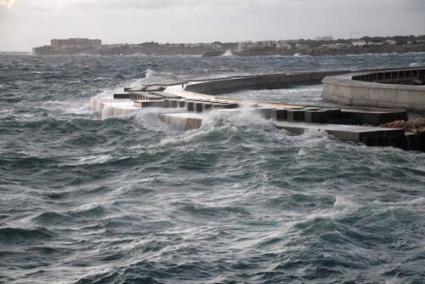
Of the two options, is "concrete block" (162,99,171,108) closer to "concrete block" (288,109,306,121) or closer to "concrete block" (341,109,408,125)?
"concrete block" (288,109,306,121)

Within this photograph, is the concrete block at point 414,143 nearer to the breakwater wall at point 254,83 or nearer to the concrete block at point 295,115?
the concrete block at point 295,115

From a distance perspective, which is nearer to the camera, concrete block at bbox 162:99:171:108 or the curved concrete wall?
the curved concrete wall

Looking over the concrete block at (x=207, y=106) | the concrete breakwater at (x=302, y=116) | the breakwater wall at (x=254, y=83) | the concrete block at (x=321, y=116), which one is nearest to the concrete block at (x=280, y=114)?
the concrete breakwater at (x=302, y=116)

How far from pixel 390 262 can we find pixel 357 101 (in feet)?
68.6

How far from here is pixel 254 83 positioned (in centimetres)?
4972

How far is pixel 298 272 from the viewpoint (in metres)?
9.80

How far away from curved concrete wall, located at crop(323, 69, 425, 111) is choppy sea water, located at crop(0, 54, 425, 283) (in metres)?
7.00

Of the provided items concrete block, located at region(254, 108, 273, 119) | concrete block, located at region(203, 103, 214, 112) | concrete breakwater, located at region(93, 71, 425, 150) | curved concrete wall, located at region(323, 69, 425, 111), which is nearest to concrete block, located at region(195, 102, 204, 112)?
concrete breakwater, located at region(93, 71, 425, 150)

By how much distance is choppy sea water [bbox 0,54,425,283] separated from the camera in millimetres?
10030

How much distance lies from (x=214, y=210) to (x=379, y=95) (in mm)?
16798

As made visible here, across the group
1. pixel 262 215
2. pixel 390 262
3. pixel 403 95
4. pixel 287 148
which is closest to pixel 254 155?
pixel 287 148

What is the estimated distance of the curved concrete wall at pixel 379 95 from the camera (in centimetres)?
2614

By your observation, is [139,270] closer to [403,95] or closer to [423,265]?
[423,265]

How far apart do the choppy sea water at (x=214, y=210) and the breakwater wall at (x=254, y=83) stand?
19.5 metres
